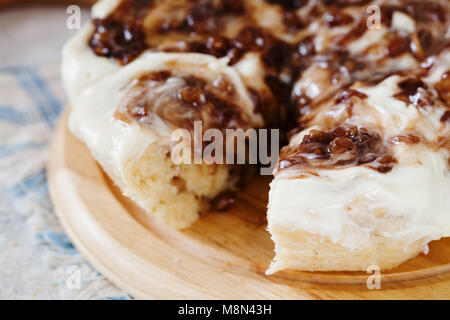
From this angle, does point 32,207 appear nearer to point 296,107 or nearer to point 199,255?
point 199,255

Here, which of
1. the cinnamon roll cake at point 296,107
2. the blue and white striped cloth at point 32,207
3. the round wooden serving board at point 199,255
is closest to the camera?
the cinnamon roll cake at point 296,107

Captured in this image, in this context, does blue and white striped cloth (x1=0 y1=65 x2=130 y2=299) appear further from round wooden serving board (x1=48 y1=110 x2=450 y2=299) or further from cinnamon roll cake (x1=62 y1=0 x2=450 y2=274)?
cinnamon roll cake (x1=62 y1=0 x2=450 y2=274)

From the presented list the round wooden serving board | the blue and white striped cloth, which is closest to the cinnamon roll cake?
the round wooden serving board

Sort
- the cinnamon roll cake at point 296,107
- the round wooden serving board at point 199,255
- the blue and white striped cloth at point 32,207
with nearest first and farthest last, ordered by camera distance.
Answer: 1. the cinnamon roll cake at point 296,107
2. the round wooden serving board at point 199,255
3. the blue and white striped cloth at point 32,207

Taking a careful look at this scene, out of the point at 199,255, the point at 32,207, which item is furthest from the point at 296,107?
the point at 32,207

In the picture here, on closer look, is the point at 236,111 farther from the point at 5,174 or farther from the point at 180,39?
the point at 5,174

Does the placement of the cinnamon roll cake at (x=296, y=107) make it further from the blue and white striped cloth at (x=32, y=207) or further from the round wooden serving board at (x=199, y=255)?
the blue and white striped cloth at (x=32, y=207)

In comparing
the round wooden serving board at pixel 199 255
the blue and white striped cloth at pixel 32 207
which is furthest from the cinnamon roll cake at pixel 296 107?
the blue and white striped cloth at pixel 32 207
